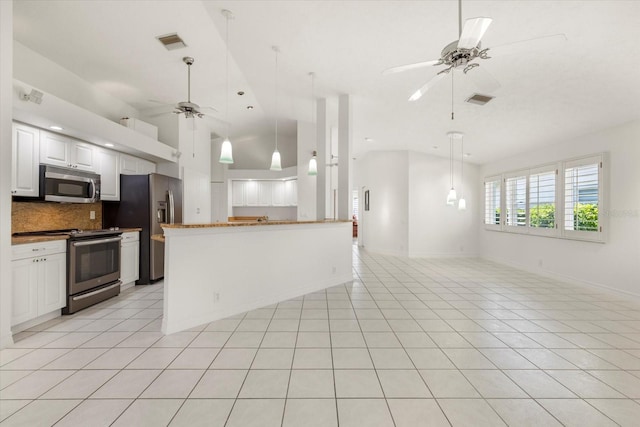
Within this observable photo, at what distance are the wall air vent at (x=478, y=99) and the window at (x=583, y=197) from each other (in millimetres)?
2263

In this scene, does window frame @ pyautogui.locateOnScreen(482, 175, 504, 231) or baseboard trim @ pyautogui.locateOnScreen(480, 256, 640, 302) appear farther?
window frame @ pyautogui.locateOnScreen(482, 175, 504, 231)

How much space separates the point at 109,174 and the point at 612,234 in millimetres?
8166

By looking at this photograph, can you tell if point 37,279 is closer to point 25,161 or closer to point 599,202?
point 25,161

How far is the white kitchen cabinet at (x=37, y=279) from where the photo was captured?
266 centimetres

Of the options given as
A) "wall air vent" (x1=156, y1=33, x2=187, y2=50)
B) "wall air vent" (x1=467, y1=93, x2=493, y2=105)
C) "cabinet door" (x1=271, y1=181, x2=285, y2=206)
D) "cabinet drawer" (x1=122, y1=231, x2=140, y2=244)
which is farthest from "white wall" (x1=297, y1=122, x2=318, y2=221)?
"wall air vent" (x1=467, y1=93, x2=493, y2=105)

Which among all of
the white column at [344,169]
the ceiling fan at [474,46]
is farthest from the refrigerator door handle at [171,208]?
the ceiling fan at [474,46]

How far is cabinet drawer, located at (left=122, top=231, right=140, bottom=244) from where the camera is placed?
4.16 meters

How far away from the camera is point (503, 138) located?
5305mm

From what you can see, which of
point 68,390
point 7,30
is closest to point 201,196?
point 7,30

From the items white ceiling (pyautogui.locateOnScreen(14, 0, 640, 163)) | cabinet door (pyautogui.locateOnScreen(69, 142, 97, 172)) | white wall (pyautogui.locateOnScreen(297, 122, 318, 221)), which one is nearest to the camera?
white ceiling (pyautogui.locateOnScreen(14, 0, 640, 163))

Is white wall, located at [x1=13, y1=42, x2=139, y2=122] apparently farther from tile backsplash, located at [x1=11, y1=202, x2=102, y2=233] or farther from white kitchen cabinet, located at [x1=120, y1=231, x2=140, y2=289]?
white kitchen cabinet, located at [x1=120, y1=231, x2=140, y2=289]

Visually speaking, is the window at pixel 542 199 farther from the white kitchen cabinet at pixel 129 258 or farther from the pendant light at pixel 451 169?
the white kitchen cabinet at pixel 129 258

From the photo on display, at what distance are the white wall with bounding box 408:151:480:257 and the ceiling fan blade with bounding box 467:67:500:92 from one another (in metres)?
5.16

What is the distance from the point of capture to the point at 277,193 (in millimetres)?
8281
